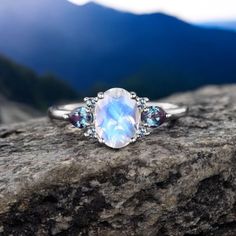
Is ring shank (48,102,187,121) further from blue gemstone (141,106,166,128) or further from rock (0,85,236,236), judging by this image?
rock (0,85,236,236)

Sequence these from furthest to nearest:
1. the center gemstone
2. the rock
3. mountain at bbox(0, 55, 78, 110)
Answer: mountain at bbox(0, 55, 78, 110) < the center gemstone < the rock

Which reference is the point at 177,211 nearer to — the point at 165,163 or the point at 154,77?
the point at 165,163

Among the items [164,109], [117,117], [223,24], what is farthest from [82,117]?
[223,24]

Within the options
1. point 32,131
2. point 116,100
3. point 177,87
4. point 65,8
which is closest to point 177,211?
point 116,100

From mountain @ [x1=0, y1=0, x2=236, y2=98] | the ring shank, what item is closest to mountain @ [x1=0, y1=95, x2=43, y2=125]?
mountain @ [x1=0, y1=0, x2=236, y2=98]

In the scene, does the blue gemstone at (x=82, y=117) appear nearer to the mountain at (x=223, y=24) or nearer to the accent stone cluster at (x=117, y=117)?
the accent stone cluster at (x=117, y=117)

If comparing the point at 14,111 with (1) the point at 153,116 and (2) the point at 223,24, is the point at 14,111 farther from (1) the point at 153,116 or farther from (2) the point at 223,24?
(1) the point at 153,116
